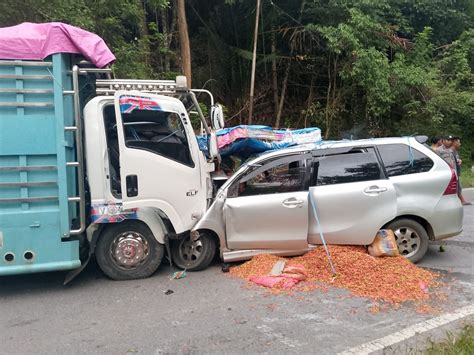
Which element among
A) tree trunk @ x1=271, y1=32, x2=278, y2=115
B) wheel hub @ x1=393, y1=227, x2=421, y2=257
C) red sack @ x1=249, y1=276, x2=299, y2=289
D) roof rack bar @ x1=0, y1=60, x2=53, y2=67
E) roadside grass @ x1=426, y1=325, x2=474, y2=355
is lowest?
roadside grass @ x1=426, y1=325, x2=474, y2=355

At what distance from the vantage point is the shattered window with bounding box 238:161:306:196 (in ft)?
19.3

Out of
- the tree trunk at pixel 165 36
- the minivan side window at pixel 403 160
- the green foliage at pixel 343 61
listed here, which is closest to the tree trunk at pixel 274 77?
the green foliage at pixel 343 61

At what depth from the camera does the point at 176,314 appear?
15.2 ft

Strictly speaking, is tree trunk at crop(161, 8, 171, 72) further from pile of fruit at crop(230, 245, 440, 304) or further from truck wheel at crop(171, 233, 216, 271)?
pile of fruit at crop(230, 245, 440, 304)

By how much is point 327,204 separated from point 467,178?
11.8 m

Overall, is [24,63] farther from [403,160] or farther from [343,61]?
[343,61]

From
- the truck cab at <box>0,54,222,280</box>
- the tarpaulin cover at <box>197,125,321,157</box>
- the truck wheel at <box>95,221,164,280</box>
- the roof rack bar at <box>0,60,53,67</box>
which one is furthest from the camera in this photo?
the tarpaulin cover at <box>197,125,321,157</box>

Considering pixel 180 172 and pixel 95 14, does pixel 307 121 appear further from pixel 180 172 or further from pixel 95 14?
pixel 180 172

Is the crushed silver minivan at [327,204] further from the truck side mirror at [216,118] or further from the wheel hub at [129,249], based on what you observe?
the truck side mirror at [216,118]

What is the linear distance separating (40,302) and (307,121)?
12952mm

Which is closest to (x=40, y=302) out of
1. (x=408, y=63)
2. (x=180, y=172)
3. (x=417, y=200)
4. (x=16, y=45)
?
(x=180, y=172)

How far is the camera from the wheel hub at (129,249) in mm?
5609

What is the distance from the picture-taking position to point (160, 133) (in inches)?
229

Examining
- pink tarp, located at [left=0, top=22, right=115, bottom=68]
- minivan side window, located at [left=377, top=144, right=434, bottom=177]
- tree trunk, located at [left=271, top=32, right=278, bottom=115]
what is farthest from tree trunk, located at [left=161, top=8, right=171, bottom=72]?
minivan side window, located at [left=377, top=144, right=434, bottom=177]
